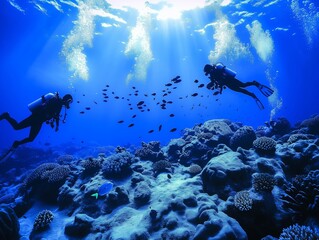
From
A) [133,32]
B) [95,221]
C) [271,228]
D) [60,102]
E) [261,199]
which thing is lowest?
[95,221]

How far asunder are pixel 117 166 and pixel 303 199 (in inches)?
292

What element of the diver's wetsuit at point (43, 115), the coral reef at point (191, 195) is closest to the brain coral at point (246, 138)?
the coral reef at point (191, 195)

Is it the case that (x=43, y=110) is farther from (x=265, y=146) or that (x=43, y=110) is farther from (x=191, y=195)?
(x=265, y=146)

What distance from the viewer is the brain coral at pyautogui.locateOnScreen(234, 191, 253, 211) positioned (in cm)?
662

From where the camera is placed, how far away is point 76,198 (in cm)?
943

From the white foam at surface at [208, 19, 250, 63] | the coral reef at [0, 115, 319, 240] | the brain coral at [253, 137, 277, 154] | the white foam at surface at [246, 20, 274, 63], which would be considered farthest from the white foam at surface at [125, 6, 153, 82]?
the brain coral at [253, 137, 277, 154]

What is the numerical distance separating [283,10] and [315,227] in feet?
126

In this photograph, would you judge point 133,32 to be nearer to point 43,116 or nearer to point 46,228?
point 43,116

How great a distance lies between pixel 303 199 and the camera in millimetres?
6062

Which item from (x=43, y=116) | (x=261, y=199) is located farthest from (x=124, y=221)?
(x=43, y=116)

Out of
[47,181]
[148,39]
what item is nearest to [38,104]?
[47,181]

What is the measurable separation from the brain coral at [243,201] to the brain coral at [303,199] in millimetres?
929

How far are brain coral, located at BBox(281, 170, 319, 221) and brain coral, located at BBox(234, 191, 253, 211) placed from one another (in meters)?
0.93

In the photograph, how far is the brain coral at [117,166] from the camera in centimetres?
1038
